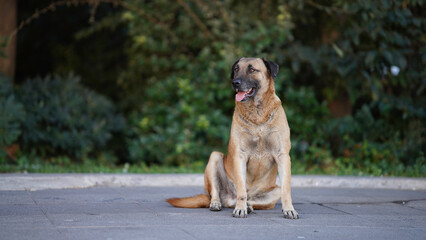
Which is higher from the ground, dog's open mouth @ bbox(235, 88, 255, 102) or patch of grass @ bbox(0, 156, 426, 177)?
dog's open mouth @ bbox(235, 88, 255, 102)

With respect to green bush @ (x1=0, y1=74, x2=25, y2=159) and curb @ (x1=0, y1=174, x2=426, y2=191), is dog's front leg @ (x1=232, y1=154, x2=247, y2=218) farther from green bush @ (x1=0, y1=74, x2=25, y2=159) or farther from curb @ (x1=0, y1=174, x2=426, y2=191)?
green bush @ (x1=0, y1=74, x2=25, y2=159)

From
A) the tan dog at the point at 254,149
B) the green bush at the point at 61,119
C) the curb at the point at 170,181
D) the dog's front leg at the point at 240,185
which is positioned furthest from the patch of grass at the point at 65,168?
the dog's front leg at the point at 240,185

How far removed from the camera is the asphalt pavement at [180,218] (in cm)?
471

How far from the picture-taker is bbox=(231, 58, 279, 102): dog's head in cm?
599

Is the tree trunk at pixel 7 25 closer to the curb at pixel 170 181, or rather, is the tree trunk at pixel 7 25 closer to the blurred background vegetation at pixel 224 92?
the blurred background vegetation at pixel 224 92

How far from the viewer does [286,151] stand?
5.93 m

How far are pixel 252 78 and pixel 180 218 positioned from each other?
1.71 metres

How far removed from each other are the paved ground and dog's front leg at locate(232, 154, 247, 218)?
0.39ft

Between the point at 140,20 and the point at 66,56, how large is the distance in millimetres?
3916

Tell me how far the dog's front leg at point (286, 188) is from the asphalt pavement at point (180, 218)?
0.39 feet

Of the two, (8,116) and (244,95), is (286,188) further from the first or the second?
(8,116)

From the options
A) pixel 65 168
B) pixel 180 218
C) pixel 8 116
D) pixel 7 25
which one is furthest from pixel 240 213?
pixel 7 25

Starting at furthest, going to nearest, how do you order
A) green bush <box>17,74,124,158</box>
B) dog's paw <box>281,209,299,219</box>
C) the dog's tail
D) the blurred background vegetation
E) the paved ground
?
1. green bush <box>17,74,124,158</box>
2. the blurred background vegetation
3. the dog's tail
4. dog's paw <box>281,209,299,219</box>
5. the paved ground

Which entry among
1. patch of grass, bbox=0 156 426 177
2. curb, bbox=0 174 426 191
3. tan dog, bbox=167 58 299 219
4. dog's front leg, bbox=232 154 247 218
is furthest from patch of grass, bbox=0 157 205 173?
dog's front leg, bbox=232 154 247 218
